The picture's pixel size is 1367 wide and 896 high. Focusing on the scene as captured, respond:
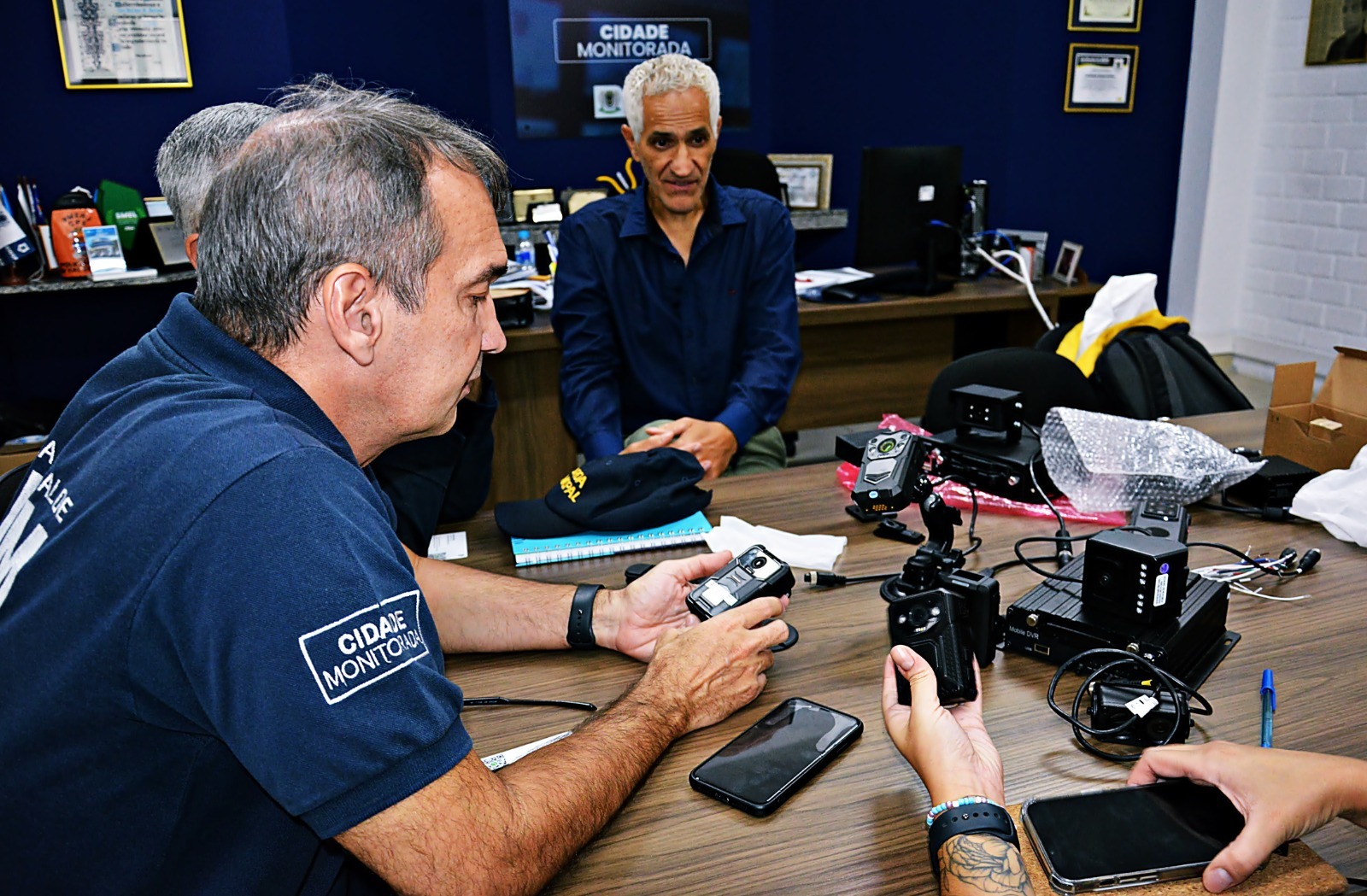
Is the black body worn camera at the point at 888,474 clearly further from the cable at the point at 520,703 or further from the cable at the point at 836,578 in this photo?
the cable at the point at 520,703

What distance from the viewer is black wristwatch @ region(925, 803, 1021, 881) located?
0.88 m

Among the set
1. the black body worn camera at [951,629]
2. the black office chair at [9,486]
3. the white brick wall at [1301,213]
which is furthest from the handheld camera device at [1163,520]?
the white brick wall at [1301,213]

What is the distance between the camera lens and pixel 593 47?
16.0 feet

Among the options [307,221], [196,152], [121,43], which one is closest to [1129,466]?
[307,221]

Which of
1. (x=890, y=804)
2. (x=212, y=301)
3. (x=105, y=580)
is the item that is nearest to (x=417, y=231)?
(x=212, y=301)

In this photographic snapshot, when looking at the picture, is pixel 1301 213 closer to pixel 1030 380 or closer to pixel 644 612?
pixel 1030 380

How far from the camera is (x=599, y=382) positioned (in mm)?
2582

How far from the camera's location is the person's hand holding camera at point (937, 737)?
94cm

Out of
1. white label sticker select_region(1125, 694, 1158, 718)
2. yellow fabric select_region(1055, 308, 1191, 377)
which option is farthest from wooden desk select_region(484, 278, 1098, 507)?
white label sticker select_region(1125, 694, 1158, 718)

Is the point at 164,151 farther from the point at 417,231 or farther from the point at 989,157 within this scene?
the point at 989,157

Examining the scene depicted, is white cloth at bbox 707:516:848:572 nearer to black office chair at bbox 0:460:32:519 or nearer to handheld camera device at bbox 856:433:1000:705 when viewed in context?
handheld camera device at bbox 856:433:1000:705

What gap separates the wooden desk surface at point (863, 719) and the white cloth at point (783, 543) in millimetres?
35

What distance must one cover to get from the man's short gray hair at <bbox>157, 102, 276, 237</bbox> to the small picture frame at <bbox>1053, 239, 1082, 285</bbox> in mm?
3056

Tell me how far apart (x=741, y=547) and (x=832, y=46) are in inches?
173
